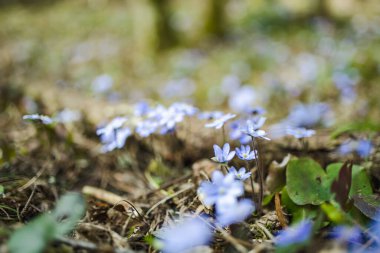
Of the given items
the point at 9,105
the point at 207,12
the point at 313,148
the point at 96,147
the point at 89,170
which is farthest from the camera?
the point at 207,12

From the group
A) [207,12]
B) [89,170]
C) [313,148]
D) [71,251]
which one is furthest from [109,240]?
[207,12]

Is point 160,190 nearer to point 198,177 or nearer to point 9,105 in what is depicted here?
point 198,177

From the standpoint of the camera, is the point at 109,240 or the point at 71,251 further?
the point at 109,240

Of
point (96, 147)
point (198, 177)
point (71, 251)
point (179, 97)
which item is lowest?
point (179, 97)

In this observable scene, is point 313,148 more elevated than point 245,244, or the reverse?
point 245,244

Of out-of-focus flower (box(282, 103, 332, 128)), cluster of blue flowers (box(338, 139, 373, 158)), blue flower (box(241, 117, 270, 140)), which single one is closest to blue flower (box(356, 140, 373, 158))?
cluster of blue flowers (box(338, 139, 373, 158))

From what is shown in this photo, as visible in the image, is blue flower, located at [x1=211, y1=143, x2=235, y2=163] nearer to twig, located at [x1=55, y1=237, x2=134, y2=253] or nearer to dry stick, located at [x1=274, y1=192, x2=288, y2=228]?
dry stick, located at [x1=274, y1=192, x2=288, y2=228]

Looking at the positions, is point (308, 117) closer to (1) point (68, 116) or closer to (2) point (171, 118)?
(2) point (171, 118)
